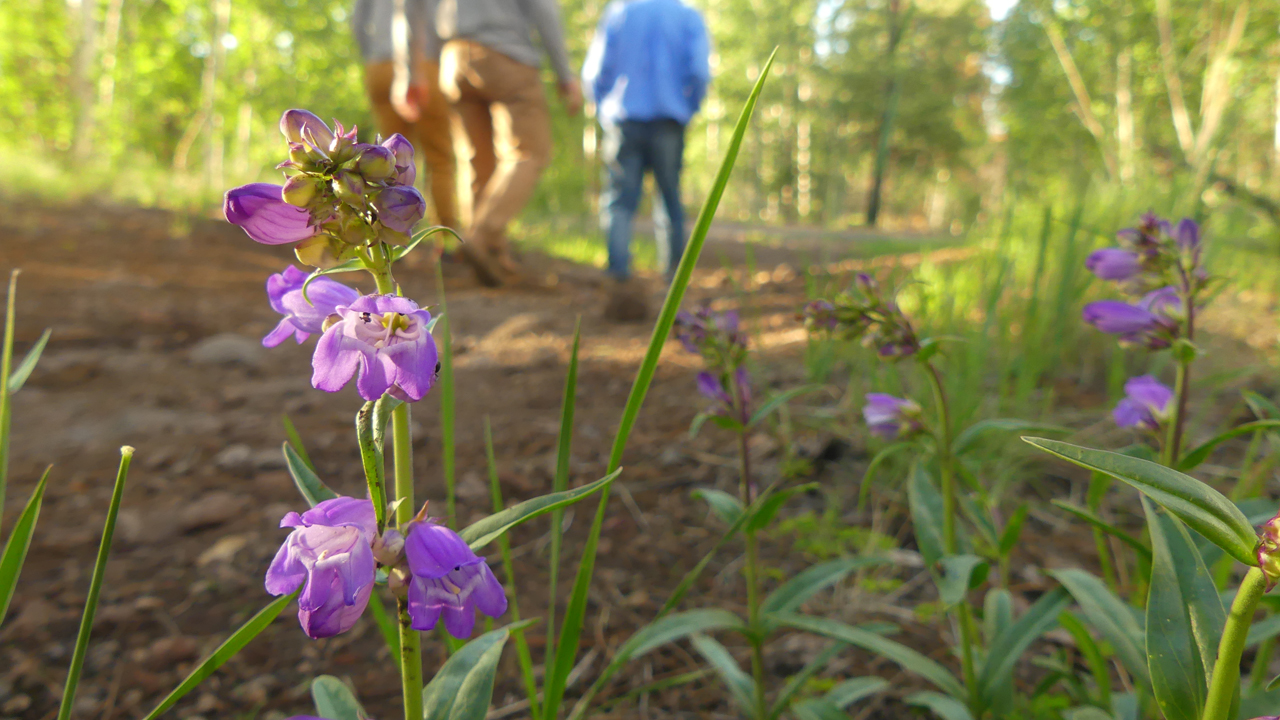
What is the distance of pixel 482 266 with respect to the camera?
15.9ft

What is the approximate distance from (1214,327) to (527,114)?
14.8 ft

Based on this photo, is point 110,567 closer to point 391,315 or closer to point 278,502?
point 278,502

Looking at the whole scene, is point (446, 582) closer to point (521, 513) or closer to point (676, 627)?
point (521, 513)

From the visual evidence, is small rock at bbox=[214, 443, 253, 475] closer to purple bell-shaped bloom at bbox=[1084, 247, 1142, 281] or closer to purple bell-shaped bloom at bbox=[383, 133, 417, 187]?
purple bell-shaped bloom at bbox=[383, 133, 417, 187]

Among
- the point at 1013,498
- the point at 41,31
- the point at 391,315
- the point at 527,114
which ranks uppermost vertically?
the point at 41,31

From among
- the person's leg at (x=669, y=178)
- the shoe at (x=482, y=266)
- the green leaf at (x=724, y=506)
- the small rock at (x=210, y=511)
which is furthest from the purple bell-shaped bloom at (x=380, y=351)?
the person's leg at (x=669, y=178)

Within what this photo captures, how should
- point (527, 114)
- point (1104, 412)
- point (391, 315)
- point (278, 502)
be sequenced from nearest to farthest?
point (391, 315)
point (278, 502)
point (1104, 412)
point (527, 114)

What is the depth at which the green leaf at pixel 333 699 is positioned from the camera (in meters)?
0.77

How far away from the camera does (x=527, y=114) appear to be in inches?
205

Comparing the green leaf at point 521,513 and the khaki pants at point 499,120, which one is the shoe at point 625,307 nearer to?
the khaki pants at point 499,120

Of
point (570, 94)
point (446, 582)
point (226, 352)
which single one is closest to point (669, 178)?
point (570, 94)

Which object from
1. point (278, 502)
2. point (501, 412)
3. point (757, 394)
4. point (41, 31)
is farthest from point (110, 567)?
point (41, 31)

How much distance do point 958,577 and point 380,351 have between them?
839 millimetres

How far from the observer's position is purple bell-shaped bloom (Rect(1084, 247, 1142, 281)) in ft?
4.28
